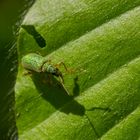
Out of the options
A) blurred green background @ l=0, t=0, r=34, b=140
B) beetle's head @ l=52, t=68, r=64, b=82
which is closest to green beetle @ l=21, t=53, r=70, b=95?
beetle's head @ l=52, t=68, r=64, b=82

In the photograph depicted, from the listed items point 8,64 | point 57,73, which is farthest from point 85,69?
point 8,64

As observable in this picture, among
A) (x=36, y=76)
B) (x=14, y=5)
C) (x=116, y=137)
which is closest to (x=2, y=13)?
(x=14, y=5)

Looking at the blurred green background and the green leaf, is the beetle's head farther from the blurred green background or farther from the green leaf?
the blurred green background

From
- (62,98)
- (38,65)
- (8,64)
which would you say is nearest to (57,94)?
(62,98)

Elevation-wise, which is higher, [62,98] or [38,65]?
[38,65]

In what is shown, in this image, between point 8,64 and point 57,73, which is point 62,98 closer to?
point 57,73

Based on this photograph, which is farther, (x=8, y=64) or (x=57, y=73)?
(x=8, y=64)

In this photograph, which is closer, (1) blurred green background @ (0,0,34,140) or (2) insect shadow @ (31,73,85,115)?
(2) insect shadow @ (31,73,85,115)
